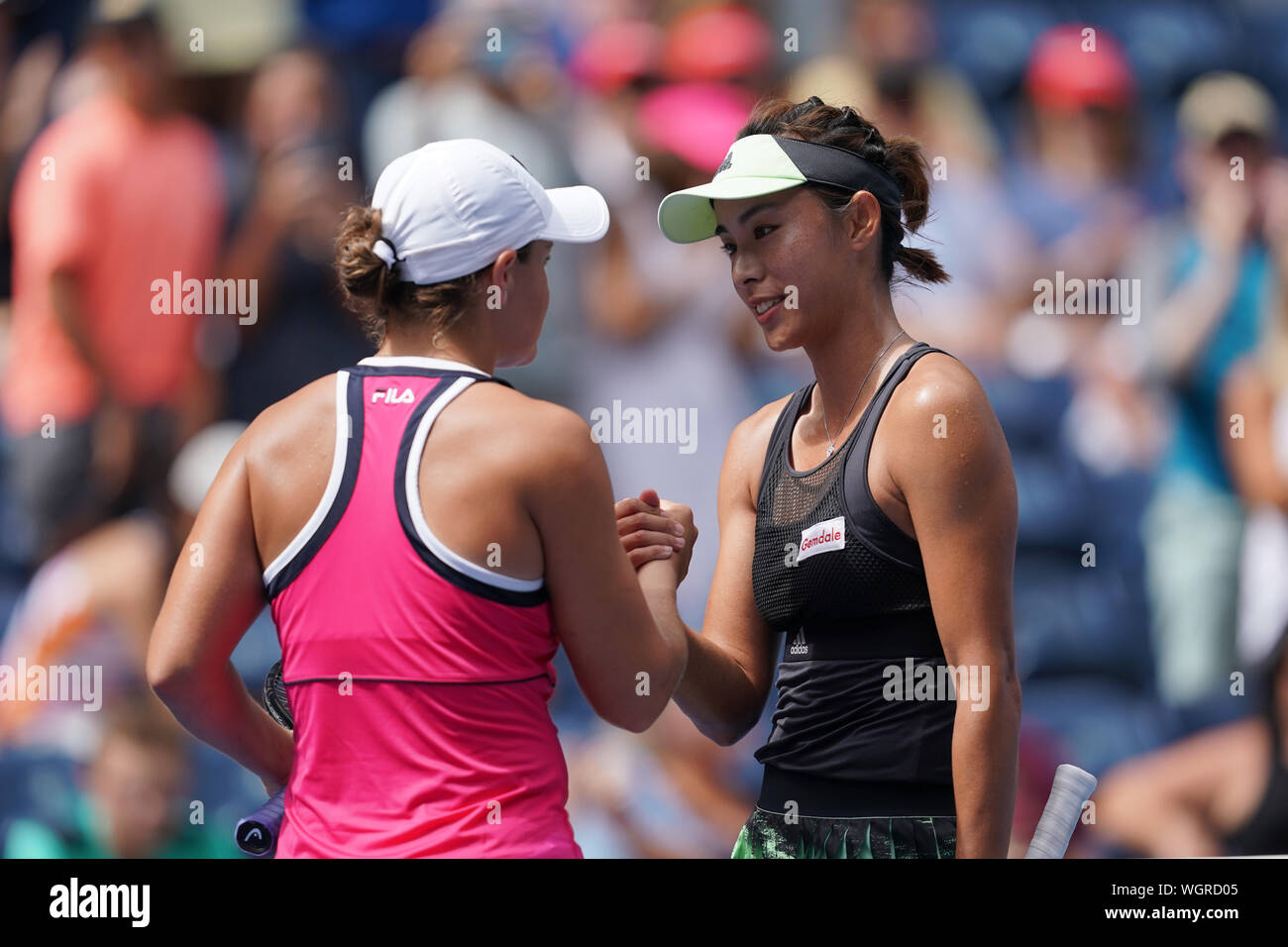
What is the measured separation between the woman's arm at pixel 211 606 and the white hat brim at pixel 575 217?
528 millimetres

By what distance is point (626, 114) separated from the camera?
14.8 ft

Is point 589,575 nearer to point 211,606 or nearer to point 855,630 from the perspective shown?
point 211,606

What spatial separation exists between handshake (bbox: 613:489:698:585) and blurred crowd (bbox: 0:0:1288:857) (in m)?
2.19

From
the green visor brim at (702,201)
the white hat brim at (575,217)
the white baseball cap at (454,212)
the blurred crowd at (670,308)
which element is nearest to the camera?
the white baseball cap at (454,212)

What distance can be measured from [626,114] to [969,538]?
2.90 meters

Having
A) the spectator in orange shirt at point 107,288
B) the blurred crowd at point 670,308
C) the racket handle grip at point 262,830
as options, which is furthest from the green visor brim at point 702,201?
the spectator in orange shirt at point 107,288

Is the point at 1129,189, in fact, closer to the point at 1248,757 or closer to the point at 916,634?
the point at 1248,757

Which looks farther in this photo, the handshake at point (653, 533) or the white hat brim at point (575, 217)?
the handshake at point (653, 533)

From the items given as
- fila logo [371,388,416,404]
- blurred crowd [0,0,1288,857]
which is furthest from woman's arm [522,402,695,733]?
blurred crowd [0,0,1288,857]

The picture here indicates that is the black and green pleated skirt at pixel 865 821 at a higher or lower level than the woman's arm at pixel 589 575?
lower

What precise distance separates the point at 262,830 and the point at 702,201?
4.35 feet

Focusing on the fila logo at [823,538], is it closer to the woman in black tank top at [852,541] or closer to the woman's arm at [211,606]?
the woman in black tank top at [852,541]

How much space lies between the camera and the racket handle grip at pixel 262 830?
1839 millimetres

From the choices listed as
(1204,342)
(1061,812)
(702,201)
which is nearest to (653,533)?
(702,201)
